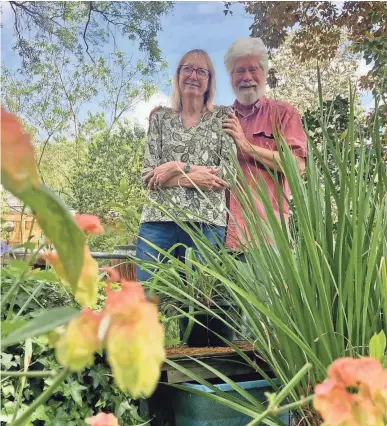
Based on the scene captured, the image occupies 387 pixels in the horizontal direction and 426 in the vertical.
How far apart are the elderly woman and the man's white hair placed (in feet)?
0.49

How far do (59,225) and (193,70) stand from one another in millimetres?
1434

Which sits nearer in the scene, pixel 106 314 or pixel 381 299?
pixel 106 314

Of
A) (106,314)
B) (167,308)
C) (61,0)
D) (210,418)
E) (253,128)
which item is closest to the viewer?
(106,314)

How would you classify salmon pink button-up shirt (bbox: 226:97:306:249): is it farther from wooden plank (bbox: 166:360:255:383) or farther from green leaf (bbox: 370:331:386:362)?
green leaf (bbox: 370:331:386:362)

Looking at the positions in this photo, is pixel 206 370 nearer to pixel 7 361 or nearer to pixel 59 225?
pixel 7 361

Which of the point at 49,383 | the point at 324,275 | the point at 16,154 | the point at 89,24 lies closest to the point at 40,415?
the point at 49,383

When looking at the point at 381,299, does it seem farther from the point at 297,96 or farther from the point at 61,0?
the point at 297,96

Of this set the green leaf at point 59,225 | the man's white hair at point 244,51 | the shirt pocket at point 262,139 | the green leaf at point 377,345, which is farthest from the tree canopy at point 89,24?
the green leaf at point 59,225

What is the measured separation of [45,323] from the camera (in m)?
0.17

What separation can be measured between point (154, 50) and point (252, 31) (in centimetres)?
122

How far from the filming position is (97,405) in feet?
3.19

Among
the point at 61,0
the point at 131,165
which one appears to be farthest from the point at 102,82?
the point at 61,0

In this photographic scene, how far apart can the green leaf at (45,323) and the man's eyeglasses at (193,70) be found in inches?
56.0

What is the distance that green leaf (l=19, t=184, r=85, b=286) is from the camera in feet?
0.53
